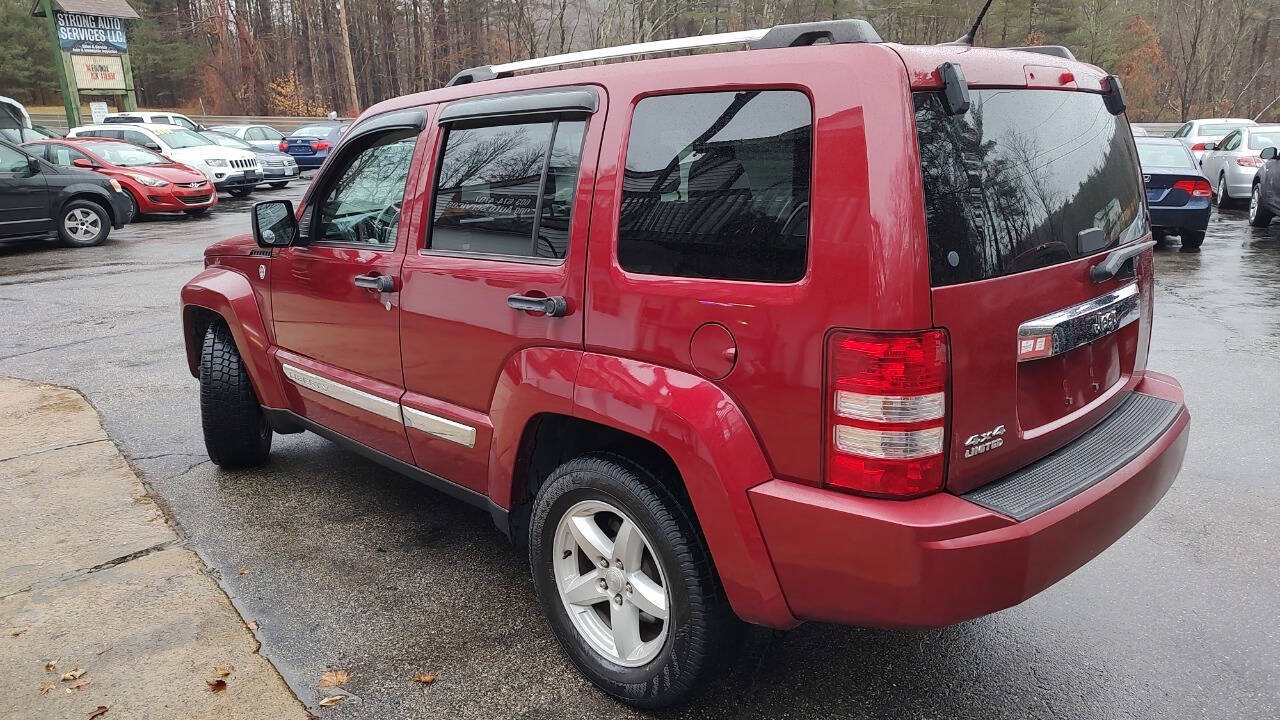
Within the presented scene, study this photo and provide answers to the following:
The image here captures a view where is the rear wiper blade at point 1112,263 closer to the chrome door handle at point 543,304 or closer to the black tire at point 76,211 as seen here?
the chrome door handle at point 543,304

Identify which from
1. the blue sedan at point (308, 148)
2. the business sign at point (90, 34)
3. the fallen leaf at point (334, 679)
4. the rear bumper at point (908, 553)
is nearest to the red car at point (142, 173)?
the blue sedan at point (308, 148)

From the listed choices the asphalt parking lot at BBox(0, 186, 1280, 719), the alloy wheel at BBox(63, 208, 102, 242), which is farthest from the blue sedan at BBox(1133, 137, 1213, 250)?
the alloy wheel at BBox(63, 208, 102, 242)

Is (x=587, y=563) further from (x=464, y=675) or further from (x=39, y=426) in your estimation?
(x=39, y=426)

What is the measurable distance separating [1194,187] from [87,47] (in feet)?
96.3

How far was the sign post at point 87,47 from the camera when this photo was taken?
2523 centimetres

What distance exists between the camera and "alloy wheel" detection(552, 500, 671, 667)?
8.21 ft

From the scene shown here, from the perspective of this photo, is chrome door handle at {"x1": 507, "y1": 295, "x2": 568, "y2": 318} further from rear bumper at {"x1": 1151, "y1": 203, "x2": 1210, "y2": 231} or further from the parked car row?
rear bumper at {"x1": 1151, "y1": 203, "x2": 1210, "y2": 231}

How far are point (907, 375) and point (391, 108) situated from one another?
2465 mm

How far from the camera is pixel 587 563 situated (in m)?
2.76

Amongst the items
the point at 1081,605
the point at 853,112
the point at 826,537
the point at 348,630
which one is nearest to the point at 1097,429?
the point at 1081,605

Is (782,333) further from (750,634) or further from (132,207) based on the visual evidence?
(132,207)

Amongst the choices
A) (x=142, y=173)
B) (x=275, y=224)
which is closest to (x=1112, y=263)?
(x=275, y=224)

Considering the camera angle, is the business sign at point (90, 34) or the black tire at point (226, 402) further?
the business sign at point (90, 34)

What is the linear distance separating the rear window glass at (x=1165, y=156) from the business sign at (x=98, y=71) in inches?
1118
